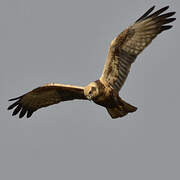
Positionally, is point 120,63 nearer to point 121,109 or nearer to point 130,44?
point 130,44

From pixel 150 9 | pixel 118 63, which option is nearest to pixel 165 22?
pixel 150 9

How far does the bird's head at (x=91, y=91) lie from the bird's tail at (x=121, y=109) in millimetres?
901

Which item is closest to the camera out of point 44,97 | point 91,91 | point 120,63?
point 91,91

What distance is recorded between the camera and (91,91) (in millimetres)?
13531

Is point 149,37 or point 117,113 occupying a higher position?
point 149,37

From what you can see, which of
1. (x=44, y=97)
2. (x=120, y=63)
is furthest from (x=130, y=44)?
(x=44, y=97)

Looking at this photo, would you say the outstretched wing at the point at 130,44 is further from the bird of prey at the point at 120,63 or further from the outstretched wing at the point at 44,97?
the outstretched wing at the point at 44,97

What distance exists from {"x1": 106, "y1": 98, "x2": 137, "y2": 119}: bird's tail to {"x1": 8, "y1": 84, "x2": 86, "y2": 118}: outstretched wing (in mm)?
847

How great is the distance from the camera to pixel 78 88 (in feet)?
47.1

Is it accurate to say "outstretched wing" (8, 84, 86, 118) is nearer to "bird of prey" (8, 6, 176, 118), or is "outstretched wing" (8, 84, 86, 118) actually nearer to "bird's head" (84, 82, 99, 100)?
"bird of prey" (8, 6, 176, 118)

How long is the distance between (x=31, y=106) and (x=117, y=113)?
279 cm

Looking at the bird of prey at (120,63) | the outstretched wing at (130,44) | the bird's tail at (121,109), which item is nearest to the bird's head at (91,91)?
the bird of prey at (120,63)

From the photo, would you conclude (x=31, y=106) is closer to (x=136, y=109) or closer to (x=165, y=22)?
(x=136, y=109)

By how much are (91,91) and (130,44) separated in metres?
1.73
